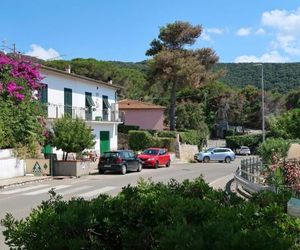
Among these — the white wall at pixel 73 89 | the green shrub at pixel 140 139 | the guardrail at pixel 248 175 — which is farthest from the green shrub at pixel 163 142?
the guardrail at pixel 248 175

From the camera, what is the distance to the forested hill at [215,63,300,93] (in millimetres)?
120250

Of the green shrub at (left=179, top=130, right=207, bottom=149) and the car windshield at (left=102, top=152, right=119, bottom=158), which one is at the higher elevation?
the green shrub at (left=179, top=130, right=207, bottom=149)

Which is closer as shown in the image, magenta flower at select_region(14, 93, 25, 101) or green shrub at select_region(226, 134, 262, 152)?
magenta flower at select_region(14, 93, 25, 101)

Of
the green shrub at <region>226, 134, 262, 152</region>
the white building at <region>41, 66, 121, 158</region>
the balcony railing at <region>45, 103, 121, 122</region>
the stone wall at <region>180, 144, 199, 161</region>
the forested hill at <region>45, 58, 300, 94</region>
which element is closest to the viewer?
the balcony railing at <region>45, 103, 121, 122</region>

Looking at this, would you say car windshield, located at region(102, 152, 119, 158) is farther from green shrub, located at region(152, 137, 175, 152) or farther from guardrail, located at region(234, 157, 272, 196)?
green shrub, located at region(152, 137, 175, 152)

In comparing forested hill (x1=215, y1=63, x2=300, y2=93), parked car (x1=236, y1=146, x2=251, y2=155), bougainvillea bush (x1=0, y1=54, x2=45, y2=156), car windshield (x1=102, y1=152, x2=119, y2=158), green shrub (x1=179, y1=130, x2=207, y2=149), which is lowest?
parked car (x1=236, y1=146, x2=251, y2=155)

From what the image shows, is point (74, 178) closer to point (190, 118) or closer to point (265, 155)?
point (265, 155)

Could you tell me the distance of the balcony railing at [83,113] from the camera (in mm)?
39406

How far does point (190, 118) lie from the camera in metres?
79.9

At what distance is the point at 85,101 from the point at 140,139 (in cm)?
996

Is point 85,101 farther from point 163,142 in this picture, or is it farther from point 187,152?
point 187,152

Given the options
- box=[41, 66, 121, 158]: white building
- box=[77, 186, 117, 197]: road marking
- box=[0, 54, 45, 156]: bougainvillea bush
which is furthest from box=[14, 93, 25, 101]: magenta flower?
box=[77, 186, 117, 197]: road marking

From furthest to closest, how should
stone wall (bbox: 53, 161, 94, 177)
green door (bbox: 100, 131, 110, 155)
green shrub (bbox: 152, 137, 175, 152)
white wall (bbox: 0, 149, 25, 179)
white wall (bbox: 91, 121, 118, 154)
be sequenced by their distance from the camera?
green shrub (bbox: 152, 137, 175, 152), green door (bbox: 100, 131, 110, 155), white wall (bbox: 91, 121, 118, 154), stone wall (bbox: 53, 161, 94, 177), white wall (bbox: 0, 149, 25, 179)

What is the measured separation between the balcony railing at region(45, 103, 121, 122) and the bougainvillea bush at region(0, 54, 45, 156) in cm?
274
